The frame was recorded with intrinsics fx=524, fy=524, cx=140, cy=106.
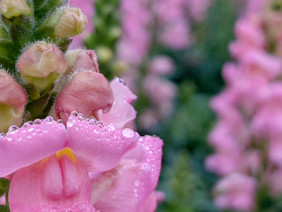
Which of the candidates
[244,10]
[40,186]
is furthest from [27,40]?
[244,10]

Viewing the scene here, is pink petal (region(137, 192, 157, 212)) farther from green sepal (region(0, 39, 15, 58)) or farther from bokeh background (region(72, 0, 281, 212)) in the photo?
bokeh background (region(72, 0, 281, 212))

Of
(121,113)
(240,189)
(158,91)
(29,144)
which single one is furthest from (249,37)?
(29,144)

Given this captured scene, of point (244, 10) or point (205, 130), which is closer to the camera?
point (205, 130)

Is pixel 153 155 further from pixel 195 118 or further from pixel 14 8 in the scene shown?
pixel 195 118

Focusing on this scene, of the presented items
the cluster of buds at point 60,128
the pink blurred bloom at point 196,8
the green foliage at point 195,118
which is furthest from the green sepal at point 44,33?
the pink blurred bloom at point 196,8

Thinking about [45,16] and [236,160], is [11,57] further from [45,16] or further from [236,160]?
[236,160]

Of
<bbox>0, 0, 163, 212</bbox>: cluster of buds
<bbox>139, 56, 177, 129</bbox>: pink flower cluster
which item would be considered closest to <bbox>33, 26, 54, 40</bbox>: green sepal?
<bbox>0, 0, 163, 212</bbox>: cluster of buds

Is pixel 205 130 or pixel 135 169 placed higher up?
pixel 135 169

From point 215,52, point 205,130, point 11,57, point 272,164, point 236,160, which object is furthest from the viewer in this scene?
point 215,52
